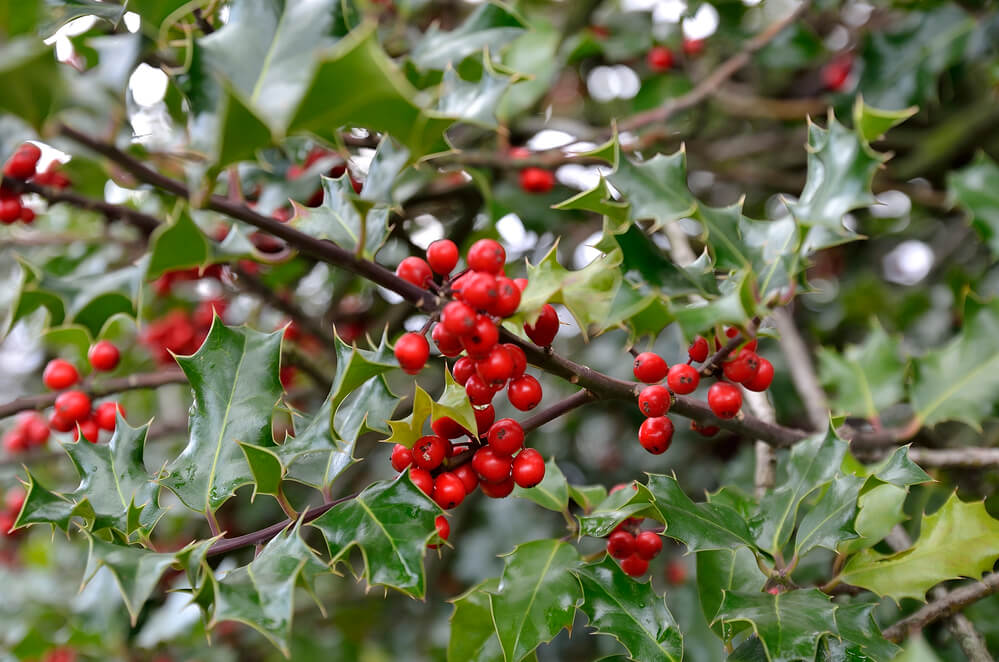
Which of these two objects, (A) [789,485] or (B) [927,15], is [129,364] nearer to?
(A) [789,485]

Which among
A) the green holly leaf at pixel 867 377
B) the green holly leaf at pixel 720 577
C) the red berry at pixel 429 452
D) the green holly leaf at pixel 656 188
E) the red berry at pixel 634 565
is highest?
the green holly leaf at pixel 656 188

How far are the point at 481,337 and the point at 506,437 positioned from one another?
0.15 m

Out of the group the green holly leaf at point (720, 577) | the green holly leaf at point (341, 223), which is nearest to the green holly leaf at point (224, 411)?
the green holly leaf at point (341, 223)

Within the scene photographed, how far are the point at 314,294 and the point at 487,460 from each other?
1.75 metres

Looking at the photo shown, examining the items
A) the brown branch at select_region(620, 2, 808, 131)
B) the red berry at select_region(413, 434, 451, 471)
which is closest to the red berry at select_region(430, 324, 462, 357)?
the red berry at select_region(413, 434, 451, 471)

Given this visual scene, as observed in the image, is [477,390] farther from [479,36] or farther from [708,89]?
[708,89]

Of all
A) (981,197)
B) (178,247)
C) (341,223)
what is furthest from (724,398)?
(981,197)

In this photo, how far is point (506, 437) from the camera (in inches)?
34.1

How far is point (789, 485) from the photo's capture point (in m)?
1.07

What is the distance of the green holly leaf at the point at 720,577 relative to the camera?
103cm

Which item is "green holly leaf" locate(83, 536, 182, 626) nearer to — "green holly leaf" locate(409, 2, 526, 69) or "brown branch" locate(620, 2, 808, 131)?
"green holly leaf" locate(409, 2, 526, 69)

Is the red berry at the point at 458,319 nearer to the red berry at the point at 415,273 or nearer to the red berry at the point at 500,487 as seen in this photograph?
the red berry at the point at 415,273

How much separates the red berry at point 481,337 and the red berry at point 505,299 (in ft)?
0.06

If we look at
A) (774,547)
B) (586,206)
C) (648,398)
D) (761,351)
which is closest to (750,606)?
(774,547)
